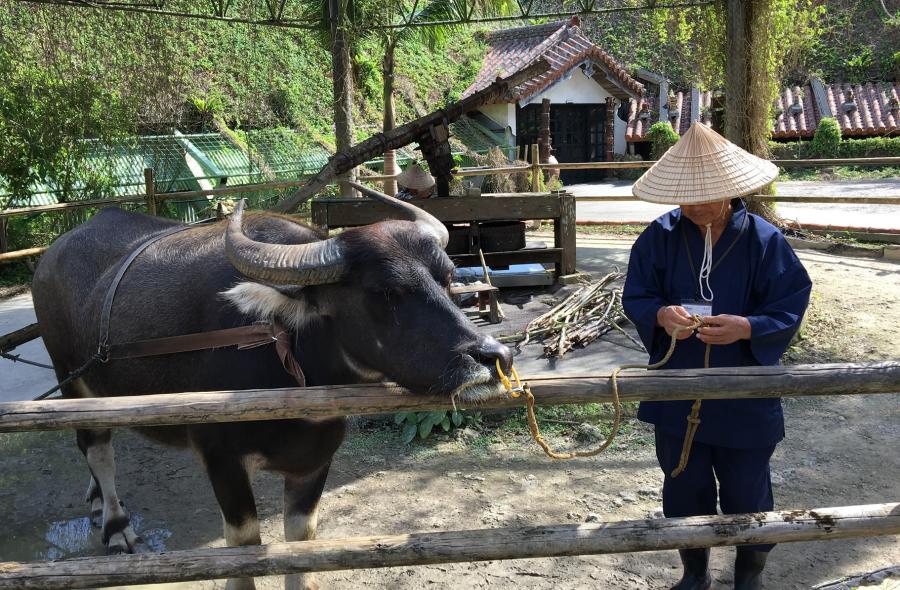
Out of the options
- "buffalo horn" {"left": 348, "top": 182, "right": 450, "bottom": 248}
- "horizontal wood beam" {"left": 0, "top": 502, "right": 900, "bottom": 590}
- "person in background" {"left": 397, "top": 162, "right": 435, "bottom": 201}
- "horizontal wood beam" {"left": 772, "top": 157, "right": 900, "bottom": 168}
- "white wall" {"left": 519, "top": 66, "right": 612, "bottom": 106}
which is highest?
"white wall" {"left": 519, "top": 66, "right": 612, "bottom": 106}

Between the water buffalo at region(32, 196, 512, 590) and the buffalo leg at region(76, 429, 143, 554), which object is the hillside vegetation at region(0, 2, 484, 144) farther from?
the buffalo leg at region(76, 429, 143, 554)

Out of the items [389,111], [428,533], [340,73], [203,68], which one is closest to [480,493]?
[428,533]

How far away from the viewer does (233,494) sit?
2756mm

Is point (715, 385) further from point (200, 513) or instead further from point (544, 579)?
point (200, 513)

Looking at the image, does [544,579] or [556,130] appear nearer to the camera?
[544,579]

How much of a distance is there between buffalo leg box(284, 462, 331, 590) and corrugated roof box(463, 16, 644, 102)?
16.2m

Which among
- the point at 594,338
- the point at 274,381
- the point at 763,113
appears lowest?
the point at 594,338

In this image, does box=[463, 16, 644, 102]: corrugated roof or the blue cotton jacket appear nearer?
the blue cotton jacket

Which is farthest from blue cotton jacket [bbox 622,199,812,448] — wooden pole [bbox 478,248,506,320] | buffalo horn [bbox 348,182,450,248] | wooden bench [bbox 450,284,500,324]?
wooden pole [bbox 478,248,506,320]

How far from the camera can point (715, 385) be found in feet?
7.00

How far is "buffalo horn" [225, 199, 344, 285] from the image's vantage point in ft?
7.66

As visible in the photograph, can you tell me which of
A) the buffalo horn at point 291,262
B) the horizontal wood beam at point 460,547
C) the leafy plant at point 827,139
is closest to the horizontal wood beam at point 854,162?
the horizontal wood beam at point 460,547

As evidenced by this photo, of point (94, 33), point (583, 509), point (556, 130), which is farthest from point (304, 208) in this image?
point (556, 130)

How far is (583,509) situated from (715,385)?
177 cm
